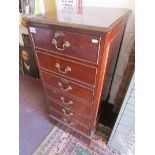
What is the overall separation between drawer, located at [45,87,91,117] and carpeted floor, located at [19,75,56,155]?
40 cm

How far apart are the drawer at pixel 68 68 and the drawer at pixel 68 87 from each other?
2.1 inches

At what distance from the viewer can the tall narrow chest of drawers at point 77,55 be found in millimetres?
651

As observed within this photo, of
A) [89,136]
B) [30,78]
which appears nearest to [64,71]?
[89,136]

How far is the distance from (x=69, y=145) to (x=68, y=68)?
0.72 m

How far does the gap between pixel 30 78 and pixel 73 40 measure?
1.51 meters

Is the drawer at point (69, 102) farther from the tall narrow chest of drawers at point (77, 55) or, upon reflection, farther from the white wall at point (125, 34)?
the white wall at point (125, 34)

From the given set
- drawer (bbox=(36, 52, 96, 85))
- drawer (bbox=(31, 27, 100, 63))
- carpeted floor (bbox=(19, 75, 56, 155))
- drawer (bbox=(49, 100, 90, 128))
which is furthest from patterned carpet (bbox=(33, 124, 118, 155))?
drawer (bbox=(31, 27, 100, 63))

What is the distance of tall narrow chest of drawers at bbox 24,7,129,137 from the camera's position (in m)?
0.65

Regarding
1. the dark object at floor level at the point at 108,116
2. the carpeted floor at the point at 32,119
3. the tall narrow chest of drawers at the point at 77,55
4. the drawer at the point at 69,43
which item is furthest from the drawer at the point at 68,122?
the drawer at the point at 69,43

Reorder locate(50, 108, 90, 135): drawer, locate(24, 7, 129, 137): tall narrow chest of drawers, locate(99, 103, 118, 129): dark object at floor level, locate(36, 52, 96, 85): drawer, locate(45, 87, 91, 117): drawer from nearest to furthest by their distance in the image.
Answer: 1. locate(24, 7, 129, 137): tall narrow chest of drawers
2. locate(36, 52, 96, 85): drawer
3. locate(45, 87, 91, 117): drawer
4. locate(50, 108, 90, 135): drawer
5. locate(99, 103, 118, 129): dark object at floor level

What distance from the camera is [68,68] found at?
0.82 meters

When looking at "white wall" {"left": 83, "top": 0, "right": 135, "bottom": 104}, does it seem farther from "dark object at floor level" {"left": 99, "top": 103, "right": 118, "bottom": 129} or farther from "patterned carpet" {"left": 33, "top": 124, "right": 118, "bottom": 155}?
"patterned carpet" {"left": 33, "top": 124, "right": 118, "bottom": 155}

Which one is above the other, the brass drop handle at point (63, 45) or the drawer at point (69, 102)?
the brass drop handle at point (63, 45)
